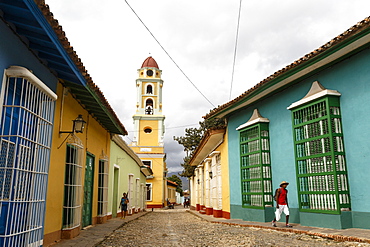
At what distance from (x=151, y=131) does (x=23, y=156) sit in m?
30.7

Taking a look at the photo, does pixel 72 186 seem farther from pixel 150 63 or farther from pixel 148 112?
pixel 150 63

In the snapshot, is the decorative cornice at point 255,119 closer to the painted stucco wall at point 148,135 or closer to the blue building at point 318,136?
the blue building at point 318,136

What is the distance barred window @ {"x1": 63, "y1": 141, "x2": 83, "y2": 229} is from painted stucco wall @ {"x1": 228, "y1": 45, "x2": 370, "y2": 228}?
17.1 ft

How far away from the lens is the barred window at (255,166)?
379 inches

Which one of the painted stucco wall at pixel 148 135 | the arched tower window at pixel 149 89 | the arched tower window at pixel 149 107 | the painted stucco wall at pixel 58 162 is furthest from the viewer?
the arched tower window at pixel 149 107

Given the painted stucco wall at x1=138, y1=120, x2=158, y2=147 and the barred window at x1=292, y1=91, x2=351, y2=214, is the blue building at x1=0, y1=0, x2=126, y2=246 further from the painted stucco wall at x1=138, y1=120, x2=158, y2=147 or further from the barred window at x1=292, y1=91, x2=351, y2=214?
the painted stucco wall at x1=138, y1=120, x2=158, y2=147

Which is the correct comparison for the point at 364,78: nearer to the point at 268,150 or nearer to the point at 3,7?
the point at 268,150

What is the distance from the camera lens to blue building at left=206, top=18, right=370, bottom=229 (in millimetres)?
6543

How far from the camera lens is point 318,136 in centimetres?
731

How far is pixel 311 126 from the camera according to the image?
7.63 metres

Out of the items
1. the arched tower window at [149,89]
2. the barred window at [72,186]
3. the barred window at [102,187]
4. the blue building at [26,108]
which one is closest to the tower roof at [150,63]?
the arched tower window at [149,89]

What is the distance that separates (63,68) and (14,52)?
5.17 feet

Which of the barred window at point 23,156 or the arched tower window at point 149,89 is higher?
the arched tower window at point 149,89

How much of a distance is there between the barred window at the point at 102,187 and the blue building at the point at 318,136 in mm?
5192
